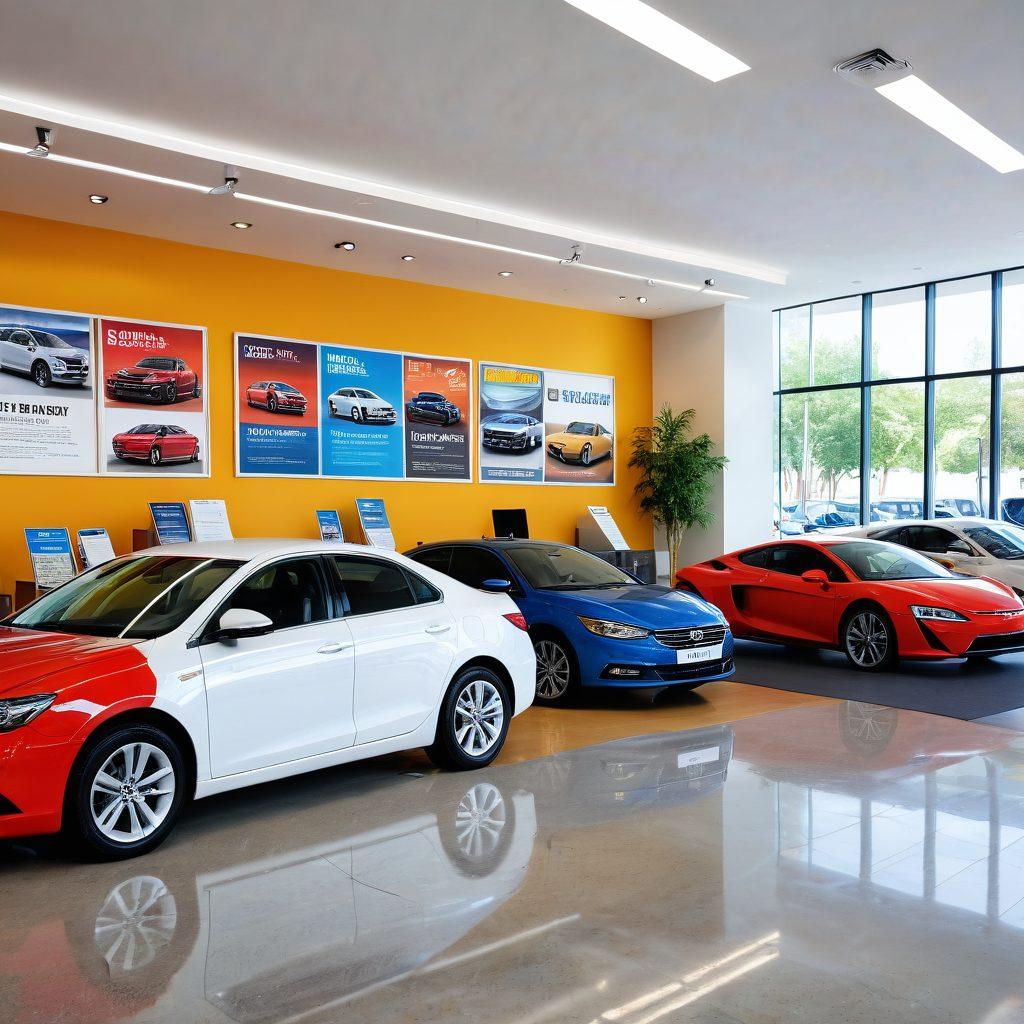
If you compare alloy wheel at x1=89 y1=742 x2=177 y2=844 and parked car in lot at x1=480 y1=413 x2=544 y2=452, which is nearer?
alloy wheel at x1=89 y1=742 x2=177 y2=844

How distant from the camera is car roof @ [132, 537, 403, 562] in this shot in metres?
4.79

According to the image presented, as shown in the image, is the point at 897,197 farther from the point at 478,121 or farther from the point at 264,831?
the point at 264,831

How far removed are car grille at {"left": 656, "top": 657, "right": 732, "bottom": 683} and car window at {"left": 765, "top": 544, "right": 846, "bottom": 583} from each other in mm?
2219

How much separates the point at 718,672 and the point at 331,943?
14.8 ft

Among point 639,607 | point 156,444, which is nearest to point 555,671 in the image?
point 639,607

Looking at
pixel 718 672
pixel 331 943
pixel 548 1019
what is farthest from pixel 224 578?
pixel 718 672

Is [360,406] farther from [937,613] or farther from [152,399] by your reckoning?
[937,613]

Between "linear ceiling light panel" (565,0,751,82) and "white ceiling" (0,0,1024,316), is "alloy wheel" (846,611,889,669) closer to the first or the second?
"white ceiling" (0,0,1024,316)

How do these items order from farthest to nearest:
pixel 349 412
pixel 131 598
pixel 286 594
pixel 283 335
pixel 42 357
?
1. pixel 349 412
2. pixel 283 335
3. pixel 42 357
4. pixel 286 594
5. pixel 131 598

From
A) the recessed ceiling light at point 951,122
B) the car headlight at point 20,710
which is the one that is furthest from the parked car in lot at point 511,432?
the car headlight at point 20,710

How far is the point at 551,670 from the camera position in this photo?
7141 millimetres

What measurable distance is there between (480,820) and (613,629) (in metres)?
2.60

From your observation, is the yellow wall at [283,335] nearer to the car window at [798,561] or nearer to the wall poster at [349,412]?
the wall poster at [349,412]

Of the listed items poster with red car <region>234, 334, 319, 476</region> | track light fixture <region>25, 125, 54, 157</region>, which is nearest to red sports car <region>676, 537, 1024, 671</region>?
poster with red car <region>234, 334, 319, 476</region>
